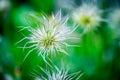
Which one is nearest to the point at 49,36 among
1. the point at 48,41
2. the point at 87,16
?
the point at 48,41

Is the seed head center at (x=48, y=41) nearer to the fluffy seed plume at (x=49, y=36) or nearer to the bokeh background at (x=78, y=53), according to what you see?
the fluffy seed plume at (x=49, y=36)

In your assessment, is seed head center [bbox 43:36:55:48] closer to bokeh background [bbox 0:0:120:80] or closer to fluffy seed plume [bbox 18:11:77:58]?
fluffy seed plume [bbox 18:11:77:58]

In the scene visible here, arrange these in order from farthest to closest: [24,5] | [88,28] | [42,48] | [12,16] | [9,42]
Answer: [24,5]
[12,16]
[9,42]
[88,28]
[42,48]

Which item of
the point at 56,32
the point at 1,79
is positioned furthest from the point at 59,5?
the point at 56,32

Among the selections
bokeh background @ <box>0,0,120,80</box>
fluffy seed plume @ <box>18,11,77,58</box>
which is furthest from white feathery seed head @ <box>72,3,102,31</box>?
fluffy seed plume @ <box>18,11,77,58</box>

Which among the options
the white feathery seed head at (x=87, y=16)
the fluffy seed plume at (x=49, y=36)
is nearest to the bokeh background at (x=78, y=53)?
the white feathery seed head at (x=87, y=16)

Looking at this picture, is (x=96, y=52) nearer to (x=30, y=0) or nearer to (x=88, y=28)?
(x=88, y=28)
